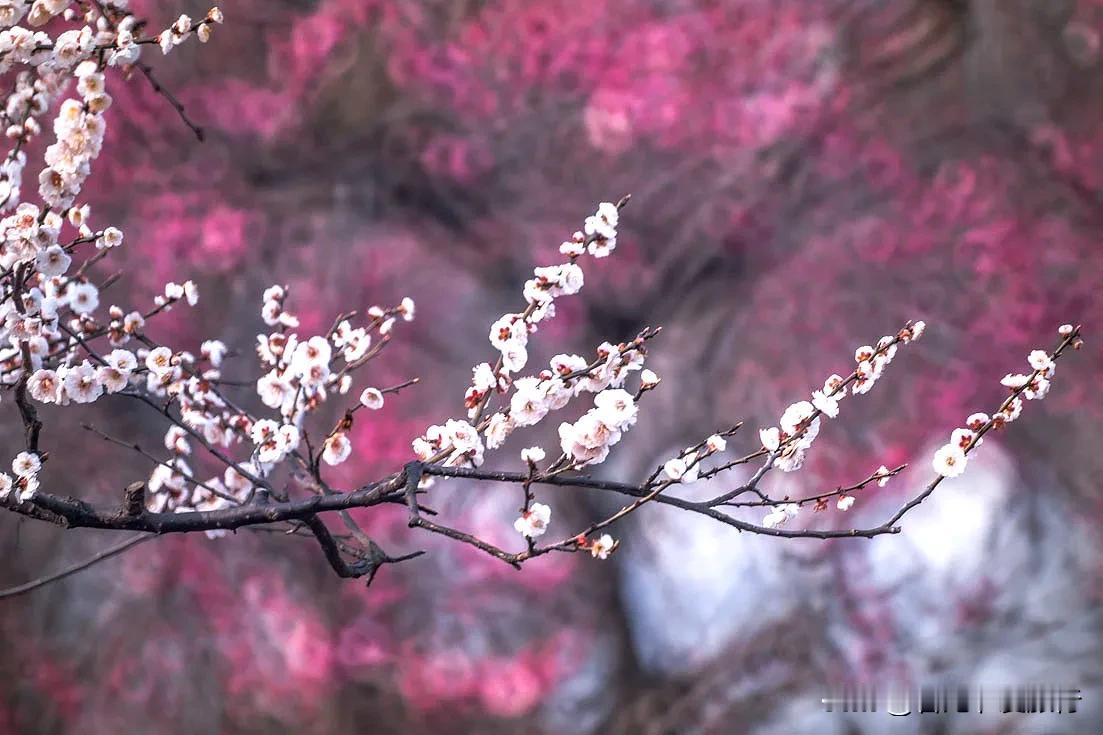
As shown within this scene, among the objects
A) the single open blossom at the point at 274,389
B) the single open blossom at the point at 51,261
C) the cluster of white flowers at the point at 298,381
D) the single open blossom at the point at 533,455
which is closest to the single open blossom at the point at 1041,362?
the single open blossom at the point at 533,455

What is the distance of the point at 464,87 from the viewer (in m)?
2.47

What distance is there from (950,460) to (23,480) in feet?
2.34

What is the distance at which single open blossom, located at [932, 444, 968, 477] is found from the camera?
904 mm

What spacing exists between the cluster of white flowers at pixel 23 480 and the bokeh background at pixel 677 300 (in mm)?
1551

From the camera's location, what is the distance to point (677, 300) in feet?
8.29

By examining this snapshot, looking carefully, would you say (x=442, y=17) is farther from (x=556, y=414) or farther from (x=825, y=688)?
(x=825, y=688)

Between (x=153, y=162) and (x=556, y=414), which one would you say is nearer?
(x=153, y=162)

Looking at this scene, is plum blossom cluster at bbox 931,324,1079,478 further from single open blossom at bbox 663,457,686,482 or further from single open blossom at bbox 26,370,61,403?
single open blossom at bbox 26,370,61,403

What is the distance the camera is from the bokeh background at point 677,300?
242 centimetres

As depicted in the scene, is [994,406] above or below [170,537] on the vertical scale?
above

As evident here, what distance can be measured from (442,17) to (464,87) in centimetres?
17

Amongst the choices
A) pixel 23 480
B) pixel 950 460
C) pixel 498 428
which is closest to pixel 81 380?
pixel 23 480

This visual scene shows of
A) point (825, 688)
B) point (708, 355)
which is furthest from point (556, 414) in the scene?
point (825, 688)

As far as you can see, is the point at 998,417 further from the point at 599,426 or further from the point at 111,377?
the point at 111,377
